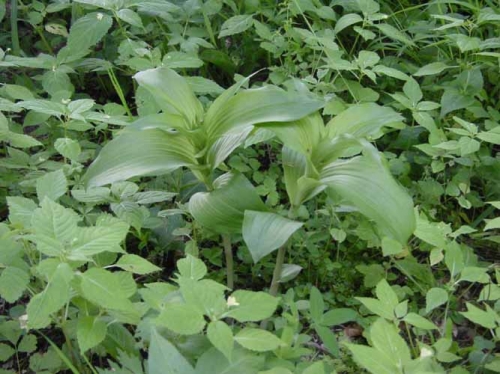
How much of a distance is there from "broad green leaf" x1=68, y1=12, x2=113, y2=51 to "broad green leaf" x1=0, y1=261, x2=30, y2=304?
106 cm

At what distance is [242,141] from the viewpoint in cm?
147

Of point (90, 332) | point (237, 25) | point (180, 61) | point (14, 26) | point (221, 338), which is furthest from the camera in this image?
point (14, 26)

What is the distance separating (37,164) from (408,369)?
4.17ft

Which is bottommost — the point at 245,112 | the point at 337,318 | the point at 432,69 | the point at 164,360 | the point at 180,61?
the point at 337,318

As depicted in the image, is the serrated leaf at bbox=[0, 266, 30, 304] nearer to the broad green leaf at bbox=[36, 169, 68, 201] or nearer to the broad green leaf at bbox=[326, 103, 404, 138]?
the broad green leaf at bbox=[36, 169, 68, 201]

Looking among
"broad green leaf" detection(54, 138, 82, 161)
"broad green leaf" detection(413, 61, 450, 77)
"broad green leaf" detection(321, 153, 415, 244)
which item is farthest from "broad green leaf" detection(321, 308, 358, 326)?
"broad green leaf" detection(413, 61, 450, 77)

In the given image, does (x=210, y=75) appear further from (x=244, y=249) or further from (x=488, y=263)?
(x=488, y=263)

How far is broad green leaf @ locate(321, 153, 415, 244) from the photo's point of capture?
1280 mm

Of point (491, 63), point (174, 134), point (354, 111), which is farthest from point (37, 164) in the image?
point (491, 63)

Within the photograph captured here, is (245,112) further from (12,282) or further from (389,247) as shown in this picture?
(12,282)

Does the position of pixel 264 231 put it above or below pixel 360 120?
below

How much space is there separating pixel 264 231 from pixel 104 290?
14.0 inches

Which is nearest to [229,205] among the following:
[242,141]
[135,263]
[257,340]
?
[242,141]

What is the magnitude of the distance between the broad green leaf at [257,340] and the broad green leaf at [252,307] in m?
0.03
